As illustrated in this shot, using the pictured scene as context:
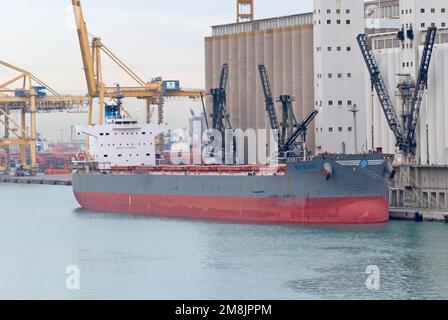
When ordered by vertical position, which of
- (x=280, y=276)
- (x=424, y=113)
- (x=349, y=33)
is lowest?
(x=280, y=276)

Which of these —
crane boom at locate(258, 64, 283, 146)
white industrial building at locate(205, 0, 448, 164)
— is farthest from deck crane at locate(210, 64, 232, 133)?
crane boom at locate(258, 64, 283, 146)

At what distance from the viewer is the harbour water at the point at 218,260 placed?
26500 millimetres

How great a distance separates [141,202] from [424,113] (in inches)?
469

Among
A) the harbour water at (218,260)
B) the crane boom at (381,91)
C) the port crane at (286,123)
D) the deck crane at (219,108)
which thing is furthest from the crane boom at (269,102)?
the harbour water at (218,260)

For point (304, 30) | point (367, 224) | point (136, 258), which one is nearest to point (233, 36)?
point (304, 30)

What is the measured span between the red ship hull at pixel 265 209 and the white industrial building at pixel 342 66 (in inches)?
120

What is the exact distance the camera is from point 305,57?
175 feet

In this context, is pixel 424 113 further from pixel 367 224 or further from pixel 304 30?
pixel 304 30

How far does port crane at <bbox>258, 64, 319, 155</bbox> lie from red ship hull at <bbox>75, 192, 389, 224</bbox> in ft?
12.9

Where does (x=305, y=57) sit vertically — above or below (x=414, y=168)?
above

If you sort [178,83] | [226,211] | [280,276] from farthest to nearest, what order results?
[178,83] → [226,211] → [280,276]

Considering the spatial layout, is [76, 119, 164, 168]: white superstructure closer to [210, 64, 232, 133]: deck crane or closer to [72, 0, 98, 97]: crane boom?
[210, 64, 232, 133]: deck crane

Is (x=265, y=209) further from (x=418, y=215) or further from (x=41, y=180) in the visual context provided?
(x=41, y=180)

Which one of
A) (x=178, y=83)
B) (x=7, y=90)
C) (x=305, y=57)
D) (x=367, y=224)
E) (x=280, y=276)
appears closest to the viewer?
(x=280, y=276)
